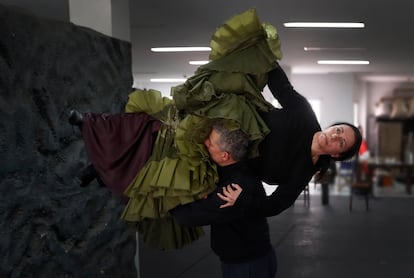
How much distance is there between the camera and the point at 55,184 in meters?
2.60

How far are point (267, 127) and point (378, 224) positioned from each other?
5114 mm

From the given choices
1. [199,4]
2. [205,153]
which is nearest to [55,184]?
[205,153]

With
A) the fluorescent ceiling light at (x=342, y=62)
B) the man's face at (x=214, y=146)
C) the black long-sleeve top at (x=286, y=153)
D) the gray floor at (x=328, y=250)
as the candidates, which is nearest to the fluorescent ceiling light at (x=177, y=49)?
the fluorescent ceiling light at (x=342, y=62)

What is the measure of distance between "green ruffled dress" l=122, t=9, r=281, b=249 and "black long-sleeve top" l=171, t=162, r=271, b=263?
0.04 m

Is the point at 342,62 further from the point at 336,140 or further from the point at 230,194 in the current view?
the point at 230,194

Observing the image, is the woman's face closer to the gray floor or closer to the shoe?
the shoe

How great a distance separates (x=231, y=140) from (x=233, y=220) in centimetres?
32

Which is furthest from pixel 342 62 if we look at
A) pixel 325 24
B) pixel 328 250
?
pixel 328 250

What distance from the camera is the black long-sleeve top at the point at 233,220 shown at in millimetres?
1573

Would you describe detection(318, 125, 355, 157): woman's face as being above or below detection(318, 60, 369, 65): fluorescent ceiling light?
below

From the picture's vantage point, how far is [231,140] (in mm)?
1543

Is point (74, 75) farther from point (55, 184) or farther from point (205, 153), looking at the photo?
point (205, 153)

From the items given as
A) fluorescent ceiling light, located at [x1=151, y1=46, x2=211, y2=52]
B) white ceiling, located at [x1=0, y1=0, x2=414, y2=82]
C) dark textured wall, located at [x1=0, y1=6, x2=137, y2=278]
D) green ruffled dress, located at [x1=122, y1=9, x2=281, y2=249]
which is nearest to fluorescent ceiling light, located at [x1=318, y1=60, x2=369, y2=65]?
white ceiling, located at [x1=0, y1=0, x2=414, y2=82]

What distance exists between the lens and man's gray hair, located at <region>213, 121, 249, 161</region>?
1.55 metres
